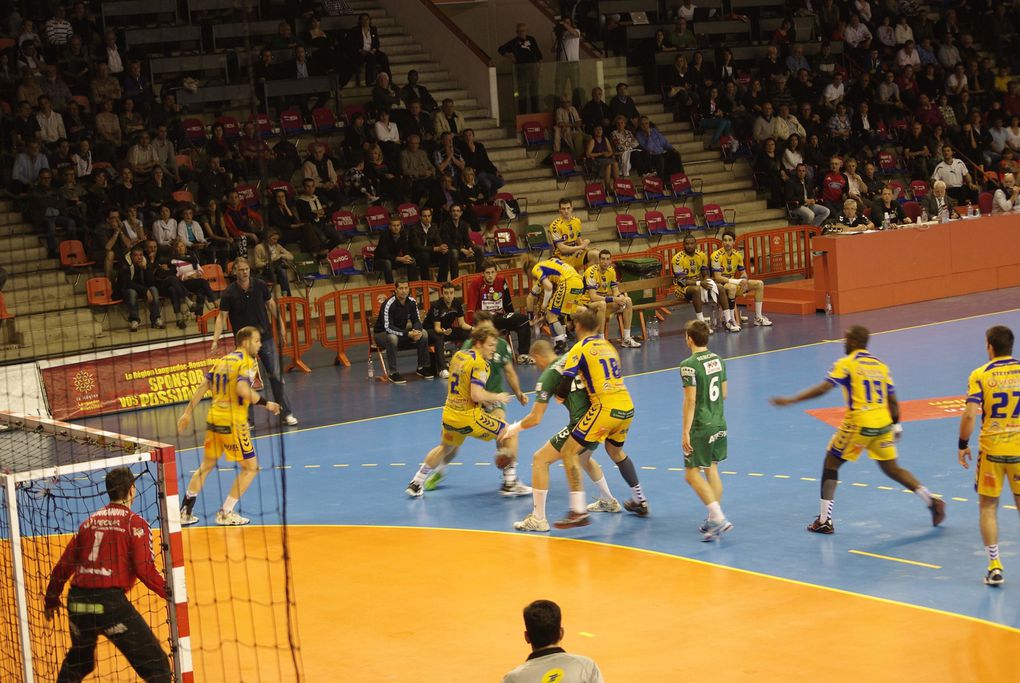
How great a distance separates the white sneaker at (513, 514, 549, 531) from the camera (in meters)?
12.6

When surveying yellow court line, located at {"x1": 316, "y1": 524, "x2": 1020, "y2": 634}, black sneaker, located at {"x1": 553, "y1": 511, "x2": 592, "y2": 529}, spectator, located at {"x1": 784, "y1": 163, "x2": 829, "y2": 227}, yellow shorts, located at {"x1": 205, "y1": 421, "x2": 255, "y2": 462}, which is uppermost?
spectator, located at {"x1": 784, "y1": 163, "x2": 829, "y2": 227}

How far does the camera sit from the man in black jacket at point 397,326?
2008 centimetres

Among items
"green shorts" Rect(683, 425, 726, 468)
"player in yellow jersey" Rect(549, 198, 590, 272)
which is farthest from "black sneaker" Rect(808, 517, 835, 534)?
"player in yellow jersey" Rect(549, 198, 590, 272)

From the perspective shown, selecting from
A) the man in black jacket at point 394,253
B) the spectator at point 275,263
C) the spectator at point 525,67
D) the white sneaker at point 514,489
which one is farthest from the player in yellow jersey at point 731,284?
the white sneaker at point 514,489

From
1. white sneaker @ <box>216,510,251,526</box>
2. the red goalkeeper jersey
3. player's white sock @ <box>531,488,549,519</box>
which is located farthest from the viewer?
A: white sneaker @ <box>216,510,251,526</box>

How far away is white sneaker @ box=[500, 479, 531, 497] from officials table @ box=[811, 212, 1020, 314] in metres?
11.5

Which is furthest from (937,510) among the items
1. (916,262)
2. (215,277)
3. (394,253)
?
(394,253)

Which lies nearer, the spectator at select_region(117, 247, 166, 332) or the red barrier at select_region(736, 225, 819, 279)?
the spectator at select_region(117, 247, 166, 332)

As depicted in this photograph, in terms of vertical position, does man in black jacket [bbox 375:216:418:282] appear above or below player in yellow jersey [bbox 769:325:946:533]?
above

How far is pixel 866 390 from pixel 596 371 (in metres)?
2.41

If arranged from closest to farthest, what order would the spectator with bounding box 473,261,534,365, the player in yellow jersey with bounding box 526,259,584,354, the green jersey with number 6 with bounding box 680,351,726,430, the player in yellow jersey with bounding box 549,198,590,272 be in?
the green jersey with number 6 with bounding box 680,351,726,430
the player in yellow jersey with bounding box 526,259,584,354
the spectator with bounding box 473,261,534,365
the player in yellow jersey with bounding box 549,198,590,272

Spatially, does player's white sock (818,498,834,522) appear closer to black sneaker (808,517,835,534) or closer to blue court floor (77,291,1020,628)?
black sneaker (808,517,835,534)

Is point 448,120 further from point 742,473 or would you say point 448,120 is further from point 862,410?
point 862,410

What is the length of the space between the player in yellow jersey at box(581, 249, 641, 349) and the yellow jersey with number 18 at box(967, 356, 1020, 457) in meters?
11.1
